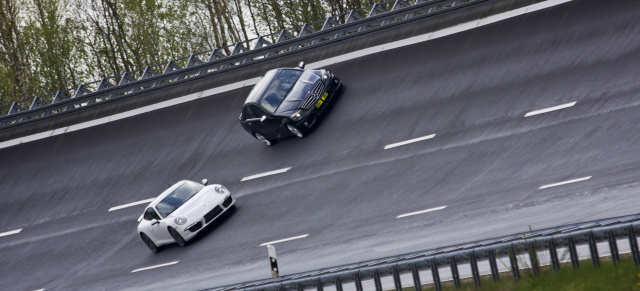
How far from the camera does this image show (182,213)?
20.5m

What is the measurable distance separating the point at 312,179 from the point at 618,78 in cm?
707

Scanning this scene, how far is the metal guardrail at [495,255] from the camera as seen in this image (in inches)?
427

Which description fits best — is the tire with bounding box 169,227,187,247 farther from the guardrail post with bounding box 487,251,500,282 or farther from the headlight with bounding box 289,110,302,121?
the guardrail post with bounding box 487,251,500,282

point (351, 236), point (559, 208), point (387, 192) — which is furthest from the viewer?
point (387, 192)

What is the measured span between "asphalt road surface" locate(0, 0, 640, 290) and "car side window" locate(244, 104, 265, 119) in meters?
0.93

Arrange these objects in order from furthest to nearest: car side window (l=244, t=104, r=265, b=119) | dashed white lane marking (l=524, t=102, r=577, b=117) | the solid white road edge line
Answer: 1. the solid white road edge line
2. car side window (l=244, t=104, r=265, b=119)
3. dashed white lane marking (l=524, t=102, r=577, b=117)

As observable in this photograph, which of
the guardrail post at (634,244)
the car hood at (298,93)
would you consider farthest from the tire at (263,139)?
the guardrail post at (634,244)

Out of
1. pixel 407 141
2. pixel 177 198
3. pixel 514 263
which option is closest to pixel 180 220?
pixel 177 198

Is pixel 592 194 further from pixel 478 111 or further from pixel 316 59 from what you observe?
pixel 316 59

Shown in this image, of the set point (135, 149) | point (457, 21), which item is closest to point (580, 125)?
point (457, 21)

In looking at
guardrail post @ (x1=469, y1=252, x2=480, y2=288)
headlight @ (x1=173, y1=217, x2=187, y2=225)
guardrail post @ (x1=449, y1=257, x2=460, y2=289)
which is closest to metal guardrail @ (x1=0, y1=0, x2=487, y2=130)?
headlight @ (x1=173, y1=217, x2=187, y2=225)

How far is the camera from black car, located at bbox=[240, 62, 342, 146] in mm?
22156

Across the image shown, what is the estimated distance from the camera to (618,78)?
736 inches

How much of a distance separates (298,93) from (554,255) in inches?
469
